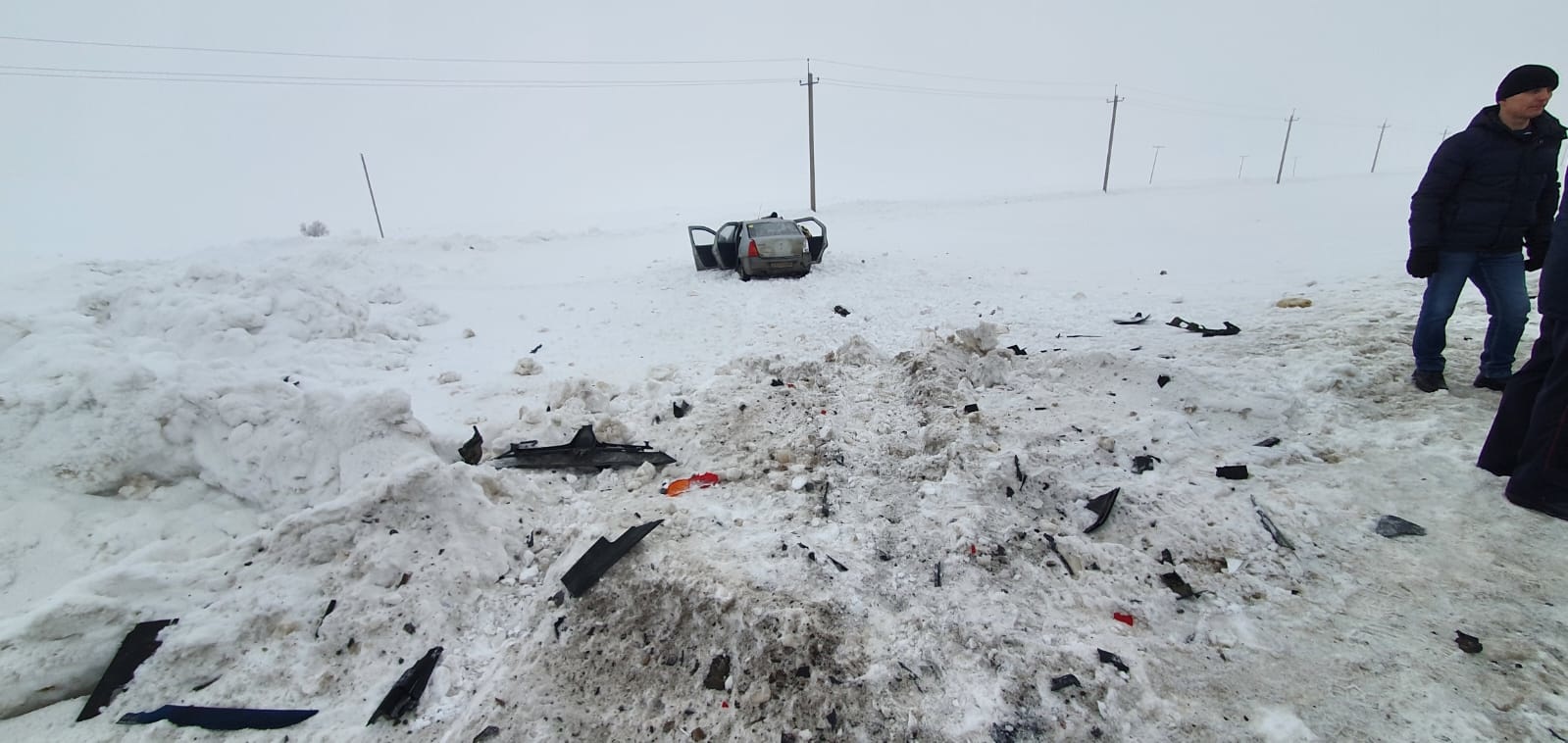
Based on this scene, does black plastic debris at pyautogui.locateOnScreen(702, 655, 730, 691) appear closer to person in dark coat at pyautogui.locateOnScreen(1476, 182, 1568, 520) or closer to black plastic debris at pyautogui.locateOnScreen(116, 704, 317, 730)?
black plastic debris at pyautogui.locateOnScreen(116, 704, 317, 730)

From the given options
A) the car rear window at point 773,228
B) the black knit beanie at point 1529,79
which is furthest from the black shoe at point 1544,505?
the car rear window at point 773,228

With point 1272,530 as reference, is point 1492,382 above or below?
above

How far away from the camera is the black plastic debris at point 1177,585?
2975 mm

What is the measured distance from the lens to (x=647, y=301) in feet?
37.4

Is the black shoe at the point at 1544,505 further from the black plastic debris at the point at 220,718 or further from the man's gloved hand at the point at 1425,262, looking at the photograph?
the black plastic debris at the point at 220,718

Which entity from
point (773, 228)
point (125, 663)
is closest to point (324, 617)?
point (125, 663)

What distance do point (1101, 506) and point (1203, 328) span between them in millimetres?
4418

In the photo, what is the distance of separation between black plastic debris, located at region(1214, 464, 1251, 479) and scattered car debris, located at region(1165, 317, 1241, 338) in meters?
3.37

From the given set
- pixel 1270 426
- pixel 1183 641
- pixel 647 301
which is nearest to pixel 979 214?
pixel 647 301

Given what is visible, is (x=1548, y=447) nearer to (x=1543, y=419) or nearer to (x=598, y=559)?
(x=1543, y=419)

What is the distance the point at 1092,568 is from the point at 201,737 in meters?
4.06

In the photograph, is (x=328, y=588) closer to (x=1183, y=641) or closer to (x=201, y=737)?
(x=201, y=737)

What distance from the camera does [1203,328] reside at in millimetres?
6770

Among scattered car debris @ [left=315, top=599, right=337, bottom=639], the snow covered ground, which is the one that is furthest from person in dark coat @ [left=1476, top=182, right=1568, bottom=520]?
scattered car debris @ [left=315, top=599, right=337, bottom=639]
